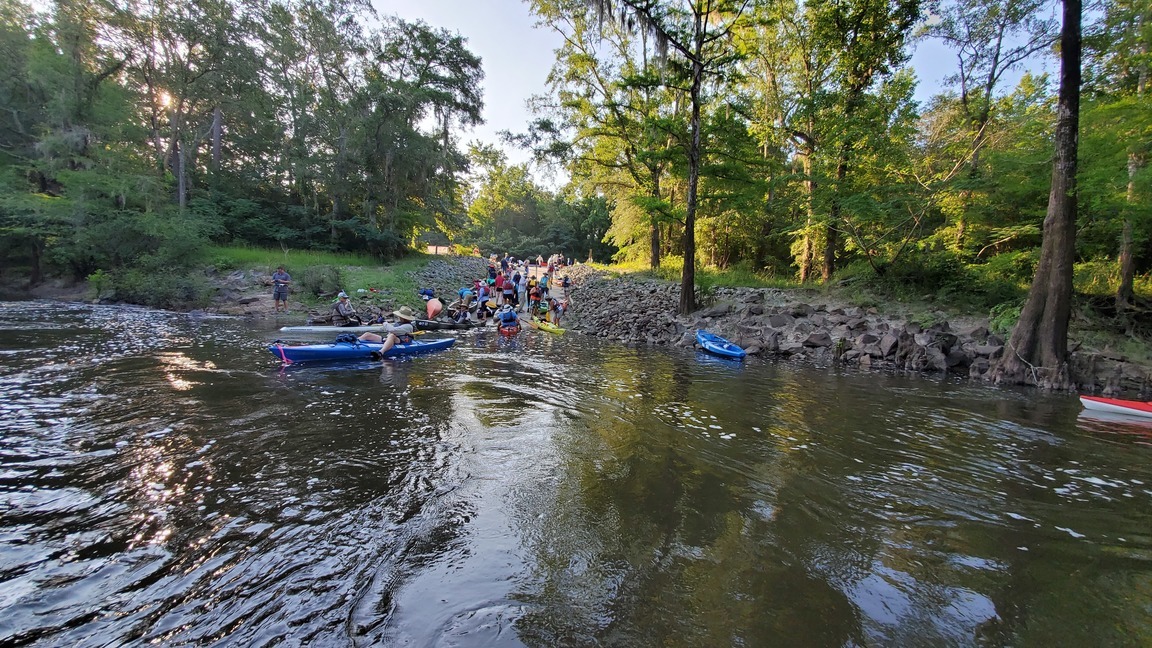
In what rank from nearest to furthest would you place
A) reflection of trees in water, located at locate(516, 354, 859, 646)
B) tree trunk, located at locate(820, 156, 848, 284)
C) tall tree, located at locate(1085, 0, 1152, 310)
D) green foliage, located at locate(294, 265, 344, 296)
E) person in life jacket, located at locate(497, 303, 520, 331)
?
1. reflection of trees in water, located at locate(516, 354, 859, 646)
2. tall tree, located at locate(1085, 0, 1152, 310)
3. tree trunk, located at locate(820, 156, 848, 284)
4. person in life jacket, located at locate(497, 303, 520, 331)
5. green foliage, located at locate(294, 265, 344, 296)

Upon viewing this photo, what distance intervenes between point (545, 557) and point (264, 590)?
1.93m

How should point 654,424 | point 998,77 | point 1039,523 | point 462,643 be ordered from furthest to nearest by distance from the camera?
1. point 998,77
2. point 654,424
3. point 1039,523
4. point 462,643

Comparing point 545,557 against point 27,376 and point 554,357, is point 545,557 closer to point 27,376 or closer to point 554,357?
point 554,357

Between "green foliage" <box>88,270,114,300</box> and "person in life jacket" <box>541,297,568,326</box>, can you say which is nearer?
"green foliage" <box>88,270,114,300</box>

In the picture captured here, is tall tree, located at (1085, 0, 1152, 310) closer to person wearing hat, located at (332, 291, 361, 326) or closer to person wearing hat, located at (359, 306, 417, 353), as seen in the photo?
person wearing hat, located at (359, 306, 417, 353)

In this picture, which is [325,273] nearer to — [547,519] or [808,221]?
[808,221]

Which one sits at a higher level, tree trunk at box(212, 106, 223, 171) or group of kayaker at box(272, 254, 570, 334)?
tree trunk at box(212, 106, 223, 171)

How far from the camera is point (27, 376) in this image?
7.80 m

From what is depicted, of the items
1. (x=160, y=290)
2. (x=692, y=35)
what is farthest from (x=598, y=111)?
(x=160, y=290)

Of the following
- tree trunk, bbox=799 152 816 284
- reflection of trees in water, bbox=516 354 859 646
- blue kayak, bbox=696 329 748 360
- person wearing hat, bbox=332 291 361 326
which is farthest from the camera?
tree trunk, bbox=799 152 816 284

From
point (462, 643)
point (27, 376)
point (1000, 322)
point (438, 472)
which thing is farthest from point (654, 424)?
point (1000, 322)

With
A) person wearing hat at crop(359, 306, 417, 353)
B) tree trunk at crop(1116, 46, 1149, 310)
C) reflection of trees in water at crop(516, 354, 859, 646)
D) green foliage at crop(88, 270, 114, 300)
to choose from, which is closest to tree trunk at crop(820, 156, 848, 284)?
tree trunk at crop(1116, 46, 1149, 310)

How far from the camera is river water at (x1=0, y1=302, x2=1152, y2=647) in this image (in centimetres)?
297

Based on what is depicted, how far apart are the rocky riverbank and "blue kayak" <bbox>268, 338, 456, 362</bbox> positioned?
7.35m
